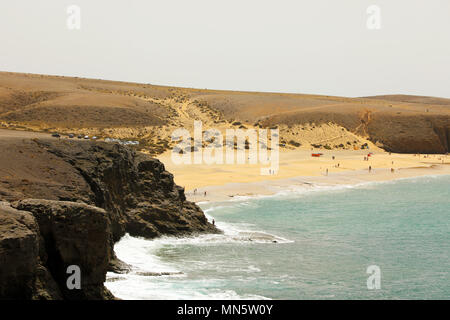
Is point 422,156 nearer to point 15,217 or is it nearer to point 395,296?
point 395,296

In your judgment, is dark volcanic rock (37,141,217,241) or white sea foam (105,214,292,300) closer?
white sea foam (105,214,292,300)

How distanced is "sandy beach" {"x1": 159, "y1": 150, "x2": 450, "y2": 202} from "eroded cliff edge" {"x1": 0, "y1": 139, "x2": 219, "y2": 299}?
1295 centimetres

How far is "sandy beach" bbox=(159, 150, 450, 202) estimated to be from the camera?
150 ft

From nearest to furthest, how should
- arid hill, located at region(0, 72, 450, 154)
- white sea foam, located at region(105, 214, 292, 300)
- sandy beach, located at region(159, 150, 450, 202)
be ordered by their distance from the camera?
1. white sea foam, located at region(105, 214, 292, 300)
2. sandy beach, located at region(159, 150, 450, 202)
3. arid hill, located at region(0, 72, 450, 154)

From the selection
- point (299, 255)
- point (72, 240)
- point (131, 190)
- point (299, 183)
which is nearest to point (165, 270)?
point (299, 255)

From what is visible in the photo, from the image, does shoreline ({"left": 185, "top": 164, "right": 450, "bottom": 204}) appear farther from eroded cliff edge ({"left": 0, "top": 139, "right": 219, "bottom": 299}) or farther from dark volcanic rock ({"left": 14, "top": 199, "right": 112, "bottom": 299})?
dark volcanic rock ({"left": 14, "top": 199, "right": 112, "bottom": 299})

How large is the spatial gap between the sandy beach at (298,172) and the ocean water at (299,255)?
6081mm

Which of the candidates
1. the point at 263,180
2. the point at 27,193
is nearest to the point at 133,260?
the point at 27,193

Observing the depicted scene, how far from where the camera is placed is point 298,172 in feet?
193

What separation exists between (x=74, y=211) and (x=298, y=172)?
4696 centimetres

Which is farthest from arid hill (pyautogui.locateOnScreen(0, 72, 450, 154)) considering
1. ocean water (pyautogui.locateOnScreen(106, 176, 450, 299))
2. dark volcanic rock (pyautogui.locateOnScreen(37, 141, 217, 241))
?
dark volcanic rock (pyautogui.locateOnScreen(37, 141, 217, 241))

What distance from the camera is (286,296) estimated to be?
58.7 feet

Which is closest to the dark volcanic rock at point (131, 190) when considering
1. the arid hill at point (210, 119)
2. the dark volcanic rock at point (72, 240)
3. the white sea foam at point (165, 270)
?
the white sea foam at point (165, 270)

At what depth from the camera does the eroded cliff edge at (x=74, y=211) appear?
11.3 metres
